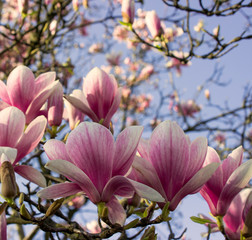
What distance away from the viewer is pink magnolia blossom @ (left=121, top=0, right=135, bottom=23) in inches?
86.5

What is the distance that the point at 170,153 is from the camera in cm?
79

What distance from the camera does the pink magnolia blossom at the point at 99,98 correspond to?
1168mm

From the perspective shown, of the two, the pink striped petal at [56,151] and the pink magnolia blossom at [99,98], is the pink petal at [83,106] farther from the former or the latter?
the pink striped petal at [56,151]

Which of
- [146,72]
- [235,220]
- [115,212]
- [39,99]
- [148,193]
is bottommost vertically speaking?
[146,72]

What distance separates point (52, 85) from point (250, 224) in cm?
72

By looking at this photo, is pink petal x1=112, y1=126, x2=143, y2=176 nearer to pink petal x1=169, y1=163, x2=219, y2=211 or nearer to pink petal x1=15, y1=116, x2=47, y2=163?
pink petal x1=169, y1=163, x2=219, y2=211

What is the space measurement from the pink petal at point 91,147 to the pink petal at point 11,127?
21 cm

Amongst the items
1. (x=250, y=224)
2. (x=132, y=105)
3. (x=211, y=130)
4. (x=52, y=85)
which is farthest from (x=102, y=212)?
(x=132, y=105)

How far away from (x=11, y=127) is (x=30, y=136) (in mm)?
55

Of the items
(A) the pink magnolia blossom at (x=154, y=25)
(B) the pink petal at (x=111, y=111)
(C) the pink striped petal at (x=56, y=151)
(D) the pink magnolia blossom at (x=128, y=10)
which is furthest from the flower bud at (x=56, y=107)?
(A) the pink magnolia blossom at (x=154, y=25)

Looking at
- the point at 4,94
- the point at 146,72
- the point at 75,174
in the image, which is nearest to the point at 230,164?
the point at 75,174

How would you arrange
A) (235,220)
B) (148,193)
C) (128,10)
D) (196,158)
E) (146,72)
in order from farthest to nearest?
1. (146,72)
2. (128,10)
3. (235,220)
4. (196,158)
5. (148,193)

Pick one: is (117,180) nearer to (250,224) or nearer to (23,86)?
(250,224)

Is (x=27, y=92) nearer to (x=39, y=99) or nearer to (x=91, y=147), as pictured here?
(x=39, y=99)
